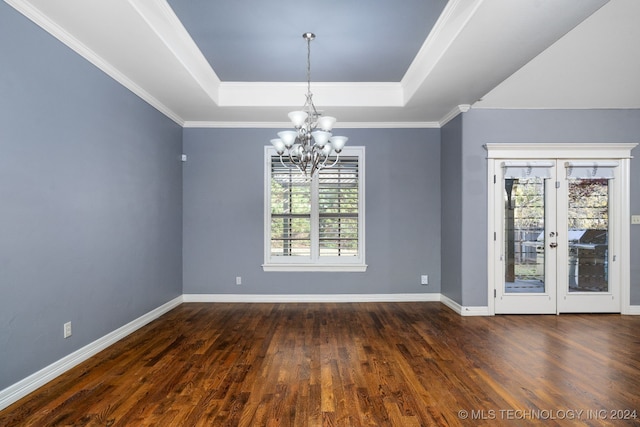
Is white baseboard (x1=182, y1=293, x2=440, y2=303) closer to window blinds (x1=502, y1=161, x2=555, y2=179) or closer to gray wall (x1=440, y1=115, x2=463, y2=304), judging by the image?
gray wall (x1=440, y1=115, x2=463, y2=304)

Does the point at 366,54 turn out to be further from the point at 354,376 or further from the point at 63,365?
the point at 63,365

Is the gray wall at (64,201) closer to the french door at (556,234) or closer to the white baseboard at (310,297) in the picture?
the white baseboard at (310,297)

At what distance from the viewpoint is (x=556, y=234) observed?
456cm

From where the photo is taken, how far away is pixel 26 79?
249 cm

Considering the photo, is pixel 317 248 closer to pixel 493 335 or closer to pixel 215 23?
pixel 493 335

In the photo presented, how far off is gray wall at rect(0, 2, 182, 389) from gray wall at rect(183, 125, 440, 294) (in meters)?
1.01

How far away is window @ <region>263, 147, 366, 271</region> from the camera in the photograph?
5340 mm

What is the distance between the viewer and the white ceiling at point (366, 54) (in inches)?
105

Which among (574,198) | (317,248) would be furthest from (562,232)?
(317,248)

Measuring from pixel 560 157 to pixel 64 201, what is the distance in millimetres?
5673

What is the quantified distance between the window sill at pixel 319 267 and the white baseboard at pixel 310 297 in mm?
405

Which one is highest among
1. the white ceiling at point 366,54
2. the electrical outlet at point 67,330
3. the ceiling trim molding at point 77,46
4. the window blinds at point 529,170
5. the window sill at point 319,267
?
the white ceiling at point 366,54

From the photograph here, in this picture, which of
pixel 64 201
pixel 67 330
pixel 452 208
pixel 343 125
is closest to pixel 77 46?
pixel 64 201

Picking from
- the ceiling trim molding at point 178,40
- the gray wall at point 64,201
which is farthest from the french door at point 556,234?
the gray wall at point 64,201
